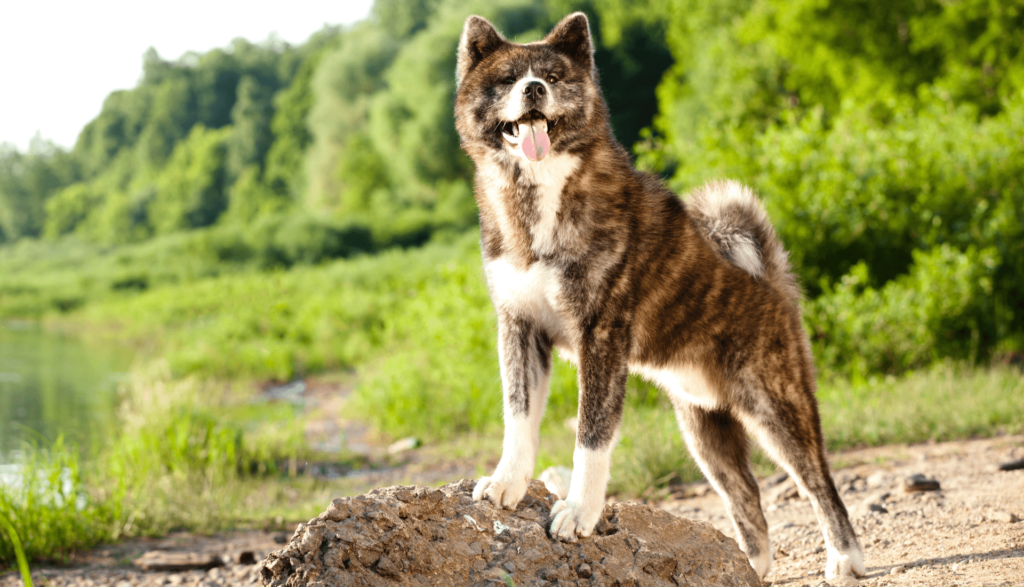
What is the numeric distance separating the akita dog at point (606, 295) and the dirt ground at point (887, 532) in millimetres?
407

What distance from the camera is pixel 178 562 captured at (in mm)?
4832

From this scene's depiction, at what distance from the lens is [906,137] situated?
9.81 m

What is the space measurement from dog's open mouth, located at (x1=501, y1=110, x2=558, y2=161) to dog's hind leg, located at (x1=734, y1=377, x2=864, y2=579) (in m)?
1.43

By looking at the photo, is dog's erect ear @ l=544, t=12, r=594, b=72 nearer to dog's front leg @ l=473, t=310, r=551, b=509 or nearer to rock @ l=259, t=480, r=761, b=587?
dog's front leg @ l=473, t=310, r=551, b=509

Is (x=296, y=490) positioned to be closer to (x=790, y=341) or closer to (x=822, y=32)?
(x=790, y=341)

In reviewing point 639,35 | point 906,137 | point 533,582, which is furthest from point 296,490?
point 639,35

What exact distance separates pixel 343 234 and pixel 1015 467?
28.4 metres

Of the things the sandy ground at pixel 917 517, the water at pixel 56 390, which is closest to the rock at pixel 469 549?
the sandy ground at pixel 917 517

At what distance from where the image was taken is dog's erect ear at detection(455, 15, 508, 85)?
10.9 feet

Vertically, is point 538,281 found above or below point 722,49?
below

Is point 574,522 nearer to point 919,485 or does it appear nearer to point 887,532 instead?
point 887,532

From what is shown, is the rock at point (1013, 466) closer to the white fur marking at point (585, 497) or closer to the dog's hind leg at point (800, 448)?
the dog's hind leg at point (800, 448)

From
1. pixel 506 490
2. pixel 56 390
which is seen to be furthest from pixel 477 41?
pixel 56 390

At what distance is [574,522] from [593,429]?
1.15ft
